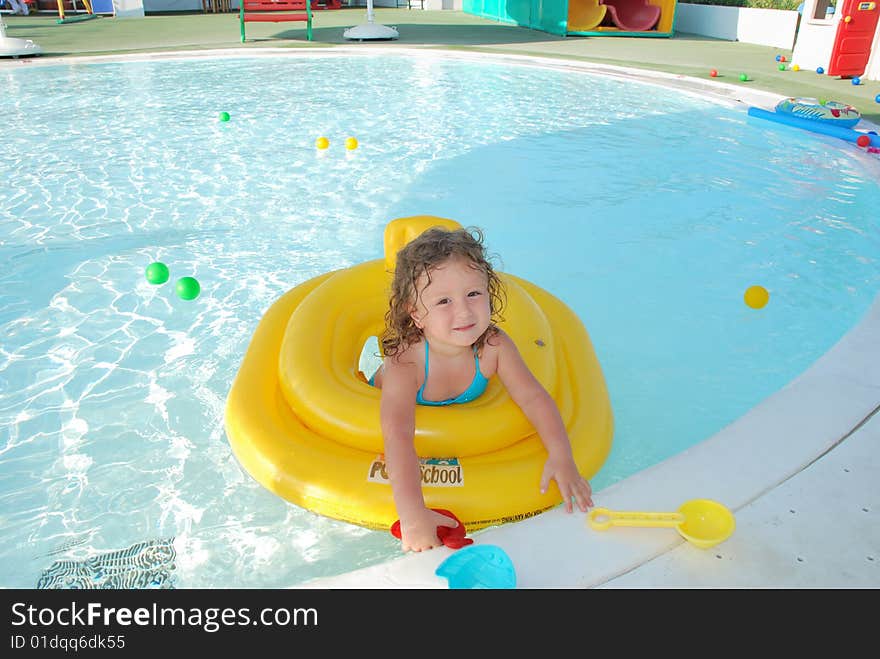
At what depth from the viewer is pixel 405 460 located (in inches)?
67.3

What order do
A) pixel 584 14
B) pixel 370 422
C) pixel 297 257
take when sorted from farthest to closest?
pixel 584 14, pixel 297 257, pixel 370 422

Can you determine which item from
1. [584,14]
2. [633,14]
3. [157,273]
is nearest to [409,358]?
[157,273]

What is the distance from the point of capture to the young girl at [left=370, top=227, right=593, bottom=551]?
1.68 meters

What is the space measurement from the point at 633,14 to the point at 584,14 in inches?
40.6

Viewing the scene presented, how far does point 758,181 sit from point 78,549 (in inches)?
206

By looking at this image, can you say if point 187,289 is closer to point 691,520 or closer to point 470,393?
point 470,393

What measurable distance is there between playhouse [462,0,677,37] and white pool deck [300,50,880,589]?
13172mm

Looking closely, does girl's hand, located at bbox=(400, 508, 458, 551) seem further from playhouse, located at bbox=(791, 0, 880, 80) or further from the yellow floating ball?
playhouse, located at bbox=(791, 0, 880, 80)

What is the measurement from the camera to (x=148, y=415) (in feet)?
8.46

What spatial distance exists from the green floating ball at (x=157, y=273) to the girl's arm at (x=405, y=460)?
2092 mm

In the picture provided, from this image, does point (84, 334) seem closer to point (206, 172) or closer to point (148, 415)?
point (148, 415)

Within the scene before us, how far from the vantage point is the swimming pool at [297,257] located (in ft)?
6.90

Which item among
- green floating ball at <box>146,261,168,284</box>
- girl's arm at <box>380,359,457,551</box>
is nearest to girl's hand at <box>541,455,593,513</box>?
girl's arm at <box>380,359,457,551</box>
